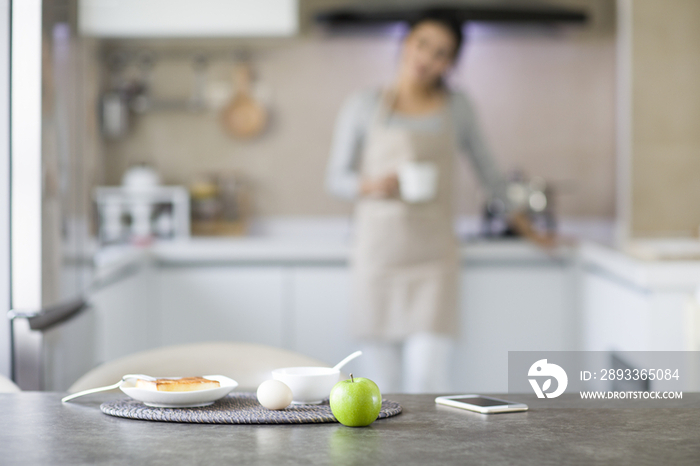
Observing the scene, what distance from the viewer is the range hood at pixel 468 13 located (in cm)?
296

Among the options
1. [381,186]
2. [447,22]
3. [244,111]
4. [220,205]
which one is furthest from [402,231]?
[244,111]

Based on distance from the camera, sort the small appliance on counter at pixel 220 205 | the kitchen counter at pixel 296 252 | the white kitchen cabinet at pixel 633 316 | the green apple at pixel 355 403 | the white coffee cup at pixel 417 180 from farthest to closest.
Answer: the small appliance on counter at pixel 220 205
the kitchen counter at pixel 296 252
the white coffee cup at pixel 417 180
the white kitchen cabinet at pixel 633 316
the green apple at pixel 355 403

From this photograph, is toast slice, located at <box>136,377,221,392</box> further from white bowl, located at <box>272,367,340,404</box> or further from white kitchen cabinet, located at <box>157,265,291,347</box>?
white kitchen cabinet, located at <box>157,265,291,347</box>

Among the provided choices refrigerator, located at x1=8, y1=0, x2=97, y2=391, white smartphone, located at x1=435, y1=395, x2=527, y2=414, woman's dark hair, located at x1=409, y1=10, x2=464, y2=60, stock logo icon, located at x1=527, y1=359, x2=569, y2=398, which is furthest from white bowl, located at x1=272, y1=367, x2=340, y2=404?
woman's dark hair, located at x1=409, y1=10, x2=464, y2=60

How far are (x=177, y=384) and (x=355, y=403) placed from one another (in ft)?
0.82

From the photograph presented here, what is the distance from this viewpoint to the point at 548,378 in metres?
1.00

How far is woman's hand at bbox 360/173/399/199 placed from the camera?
7.45 feet

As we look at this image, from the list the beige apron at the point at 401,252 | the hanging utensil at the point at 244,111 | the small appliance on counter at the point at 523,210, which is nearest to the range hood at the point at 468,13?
the hanging utensil at the point at 244,111

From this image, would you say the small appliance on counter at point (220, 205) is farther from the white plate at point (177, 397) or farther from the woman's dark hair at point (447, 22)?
the white plate at point (177, 397)

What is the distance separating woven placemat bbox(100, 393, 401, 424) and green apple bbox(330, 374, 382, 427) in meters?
0.04

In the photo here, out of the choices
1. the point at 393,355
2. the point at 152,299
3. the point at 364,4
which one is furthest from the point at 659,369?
the point at 364,4

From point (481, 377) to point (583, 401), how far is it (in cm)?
185

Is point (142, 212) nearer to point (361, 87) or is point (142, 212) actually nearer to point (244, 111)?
point (244, 111)

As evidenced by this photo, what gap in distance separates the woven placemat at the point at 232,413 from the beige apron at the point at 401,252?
142 cm
